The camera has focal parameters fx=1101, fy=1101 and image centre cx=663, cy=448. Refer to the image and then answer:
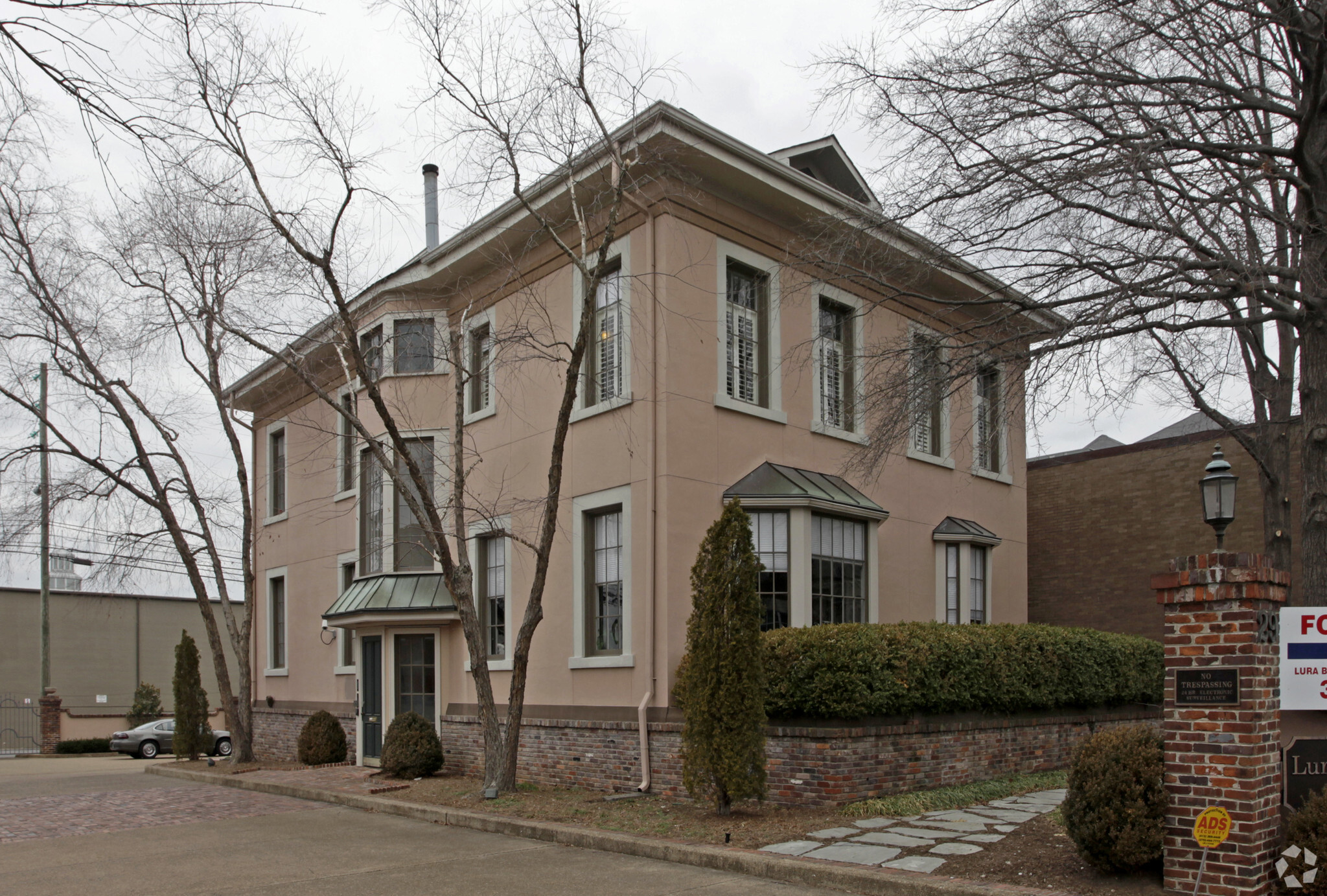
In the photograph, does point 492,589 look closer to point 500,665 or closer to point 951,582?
point 500,665

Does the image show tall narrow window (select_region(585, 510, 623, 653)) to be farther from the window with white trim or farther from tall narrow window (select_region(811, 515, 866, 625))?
the window with white trim

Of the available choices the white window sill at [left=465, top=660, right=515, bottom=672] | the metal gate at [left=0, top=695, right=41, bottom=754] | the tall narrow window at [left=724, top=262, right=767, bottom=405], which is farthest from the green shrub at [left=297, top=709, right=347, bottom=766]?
the metal gate at [left=0, top=695, right=41, bottom=754]

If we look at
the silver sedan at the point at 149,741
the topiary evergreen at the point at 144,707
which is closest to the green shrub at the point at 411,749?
the silver sedan at the point at 149,741

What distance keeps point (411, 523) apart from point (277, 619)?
7688 mm

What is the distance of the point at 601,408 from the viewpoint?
14844 millimetres

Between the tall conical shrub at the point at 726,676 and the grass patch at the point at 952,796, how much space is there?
125 cm

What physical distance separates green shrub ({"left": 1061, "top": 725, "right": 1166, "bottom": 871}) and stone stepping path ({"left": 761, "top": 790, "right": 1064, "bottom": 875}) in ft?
4.18

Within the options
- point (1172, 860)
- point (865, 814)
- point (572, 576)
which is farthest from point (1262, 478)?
point (572, 576)

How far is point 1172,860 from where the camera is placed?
7.64m

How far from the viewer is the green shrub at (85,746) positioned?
108ft

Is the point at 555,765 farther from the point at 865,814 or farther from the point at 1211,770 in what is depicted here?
the point at 1211,770

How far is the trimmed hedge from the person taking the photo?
11883mm

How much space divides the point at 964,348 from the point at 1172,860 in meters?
4.99

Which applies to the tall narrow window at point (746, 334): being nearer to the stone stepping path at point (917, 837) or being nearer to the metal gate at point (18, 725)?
the stone stepping path at point (917, 837)
